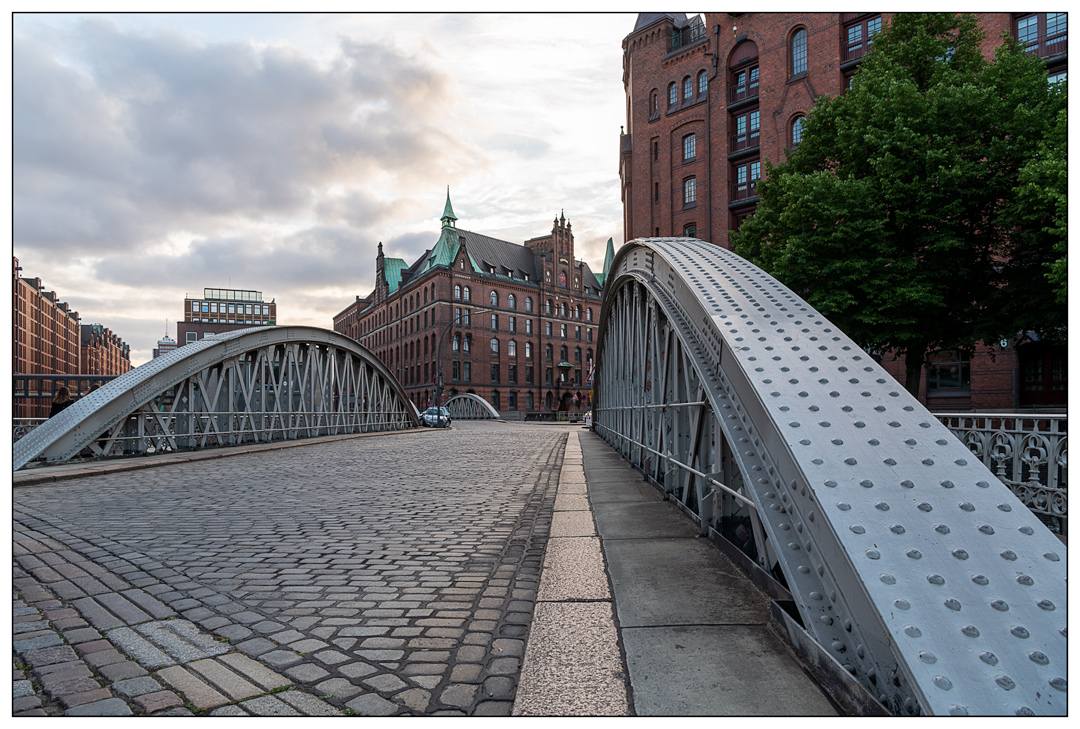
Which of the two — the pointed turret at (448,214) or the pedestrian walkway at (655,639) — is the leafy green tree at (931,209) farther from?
A: the pointed turret at (448,214)

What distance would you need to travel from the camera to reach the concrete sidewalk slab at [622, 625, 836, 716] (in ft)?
6.92

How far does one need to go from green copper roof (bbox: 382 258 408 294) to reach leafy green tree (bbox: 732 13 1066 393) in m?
76.2

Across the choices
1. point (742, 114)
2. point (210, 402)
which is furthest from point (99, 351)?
→ point (210, 402)

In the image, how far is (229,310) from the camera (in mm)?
116562

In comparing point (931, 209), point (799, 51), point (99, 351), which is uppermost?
point (799, 51)

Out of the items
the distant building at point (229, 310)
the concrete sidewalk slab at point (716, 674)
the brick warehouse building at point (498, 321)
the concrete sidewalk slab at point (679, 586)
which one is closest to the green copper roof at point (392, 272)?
the brick warehouse building at point (498, 321)

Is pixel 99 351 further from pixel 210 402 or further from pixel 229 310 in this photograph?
pixel 210 402

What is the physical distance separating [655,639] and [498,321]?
69.3 meters

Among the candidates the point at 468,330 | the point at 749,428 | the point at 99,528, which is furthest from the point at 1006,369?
the point at 468,330

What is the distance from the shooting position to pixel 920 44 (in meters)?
15.9

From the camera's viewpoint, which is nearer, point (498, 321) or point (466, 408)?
point (466, 408)

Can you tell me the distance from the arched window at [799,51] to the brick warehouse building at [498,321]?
39.2 m

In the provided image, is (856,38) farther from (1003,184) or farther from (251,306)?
(251,306)

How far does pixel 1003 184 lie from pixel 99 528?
17.0 meters
